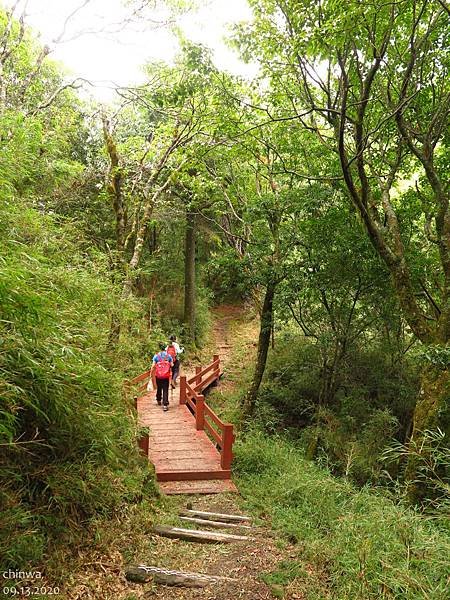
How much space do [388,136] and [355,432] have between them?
6.23m

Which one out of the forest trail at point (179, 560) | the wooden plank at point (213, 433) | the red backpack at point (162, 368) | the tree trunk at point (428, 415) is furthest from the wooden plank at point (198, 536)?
the red backpack at point (162, 368)

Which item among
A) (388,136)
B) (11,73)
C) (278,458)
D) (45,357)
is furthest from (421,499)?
(11,73)

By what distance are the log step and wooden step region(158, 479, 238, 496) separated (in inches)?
89.4

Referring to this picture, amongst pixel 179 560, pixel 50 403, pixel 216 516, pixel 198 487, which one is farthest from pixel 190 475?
pixel 50 403

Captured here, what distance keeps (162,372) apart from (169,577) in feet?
18.3

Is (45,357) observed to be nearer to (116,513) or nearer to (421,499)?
(116,513)

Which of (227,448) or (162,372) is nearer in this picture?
(227,448)

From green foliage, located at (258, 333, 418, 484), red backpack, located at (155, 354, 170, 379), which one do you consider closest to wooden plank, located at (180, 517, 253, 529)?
green foliage, located at (258, 333, 418, 484)

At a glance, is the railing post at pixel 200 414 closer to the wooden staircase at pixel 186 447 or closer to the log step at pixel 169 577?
the wooden staircase at pixel 186 447

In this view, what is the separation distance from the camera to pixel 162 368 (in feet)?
29.6

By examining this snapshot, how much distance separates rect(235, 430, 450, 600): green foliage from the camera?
300 centimetres

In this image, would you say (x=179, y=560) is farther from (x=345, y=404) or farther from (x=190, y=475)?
(x=345, y=404)

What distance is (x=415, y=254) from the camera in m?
8.38

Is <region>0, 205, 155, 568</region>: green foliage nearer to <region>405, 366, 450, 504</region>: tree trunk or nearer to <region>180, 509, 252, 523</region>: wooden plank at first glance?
<region>180, 509, 252, 523</region>: wooden plank
